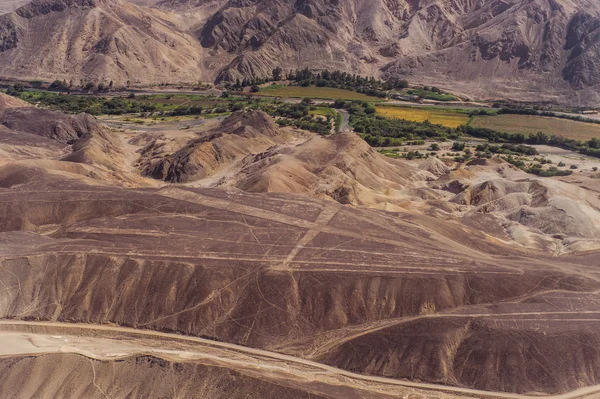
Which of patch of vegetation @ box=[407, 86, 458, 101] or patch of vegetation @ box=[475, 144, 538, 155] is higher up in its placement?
patch of vegetation @ box=[407, 86, 458, 101]

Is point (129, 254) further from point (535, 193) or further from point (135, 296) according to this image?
point (535, 193)

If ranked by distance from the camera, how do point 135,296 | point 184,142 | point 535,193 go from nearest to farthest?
point 135,296, point 535,193, point 184,142

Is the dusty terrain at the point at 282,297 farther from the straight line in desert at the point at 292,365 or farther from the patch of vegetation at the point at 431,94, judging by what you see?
the patch of vegetation at the point at 431,94

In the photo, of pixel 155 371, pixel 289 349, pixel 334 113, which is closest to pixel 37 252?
pixel 155 371

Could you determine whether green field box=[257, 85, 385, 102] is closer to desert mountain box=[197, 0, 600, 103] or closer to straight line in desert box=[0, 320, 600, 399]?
desert mountain box=[197, 0, 600, 103]

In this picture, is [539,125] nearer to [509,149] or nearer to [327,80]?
[509,149]

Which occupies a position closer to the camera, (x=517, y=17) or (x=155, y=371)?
(x=155, y=371)

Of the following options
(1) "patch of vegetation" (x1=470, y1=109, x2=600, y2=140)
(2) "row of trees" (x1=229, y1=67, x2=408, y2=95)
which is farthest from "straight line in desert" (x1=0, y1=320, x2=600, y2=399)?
(2) "row of trees" (x1=229, y1=67, x2=408, y2=95)
